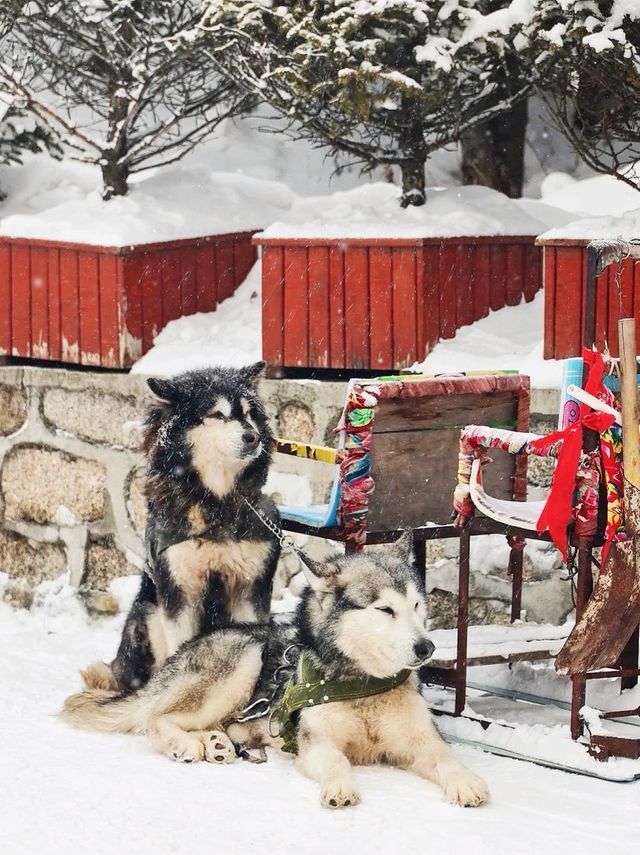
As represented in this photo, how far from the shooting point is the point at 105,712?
464 centimetres

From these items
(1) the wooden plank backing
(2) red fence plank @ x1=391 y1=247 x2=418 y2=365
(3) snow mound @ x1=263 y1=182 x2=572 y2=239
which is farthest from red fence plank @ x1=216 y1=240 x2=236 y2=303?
(1) the wooden plank backing

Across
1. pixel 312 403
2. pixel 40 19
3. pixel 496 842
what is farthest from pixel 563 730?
pixel 40 19

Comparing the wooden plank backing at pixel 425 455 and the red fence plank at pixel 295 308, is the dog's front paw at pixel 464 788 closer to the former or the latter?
the wooden plank backing at pixel 425 455

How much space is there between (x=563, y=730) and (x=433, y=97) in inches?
139

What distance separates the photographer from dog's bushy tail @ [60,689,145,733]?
14.9 feet

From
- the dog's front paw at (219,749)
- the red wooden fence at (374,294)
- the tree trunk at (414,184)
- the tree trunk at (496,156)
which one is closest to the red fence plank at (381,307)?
the red wooden fence at (374,294)

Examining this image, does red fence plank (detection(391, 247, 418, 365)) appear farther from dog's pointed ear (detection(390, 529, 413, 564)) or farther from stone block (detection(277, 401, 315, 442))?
dog's pointed ear (detection(390, 529, 413, 564))

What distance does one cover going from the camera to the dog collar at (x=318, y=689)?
162 inches

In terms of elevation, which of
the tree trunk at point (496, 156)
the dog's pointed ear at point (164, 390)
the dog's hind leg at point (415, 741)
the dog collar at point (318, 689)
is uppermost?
the tree trunk at point (496, 156)

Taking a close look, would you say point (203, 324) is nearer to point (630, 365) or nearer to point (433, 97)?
point (433, 97)

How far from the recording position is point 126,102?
7.79 m

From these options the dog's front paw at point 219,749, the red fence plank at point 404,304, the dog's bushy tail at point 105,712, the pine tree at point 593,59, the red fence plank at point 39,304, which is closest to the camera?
the dog's front paw at point 219,749

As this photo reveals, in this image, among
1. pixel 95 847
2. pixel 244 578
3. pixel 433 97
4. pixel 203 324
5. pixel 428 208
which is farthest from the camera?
pixel 203 324

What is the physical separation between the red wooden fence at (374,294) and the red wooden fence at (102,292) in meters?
0.82
